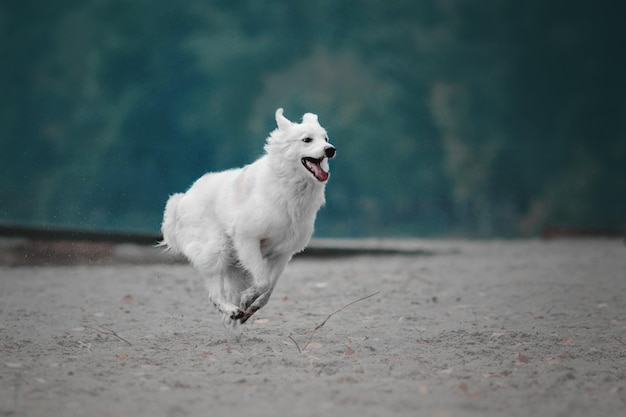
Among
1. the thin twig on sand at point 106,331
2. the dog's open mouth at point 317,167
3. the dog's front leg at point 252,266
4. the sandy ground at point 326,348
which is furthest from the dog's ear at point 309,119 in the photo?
the thin twig on sand at point 106,331

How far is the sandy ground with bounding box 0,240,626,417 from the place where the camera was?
383 centimetres

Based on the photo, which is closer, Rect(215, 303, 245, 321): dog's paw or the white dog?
the white dog

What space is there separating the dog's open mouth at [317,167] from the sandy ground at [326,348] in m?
1.15

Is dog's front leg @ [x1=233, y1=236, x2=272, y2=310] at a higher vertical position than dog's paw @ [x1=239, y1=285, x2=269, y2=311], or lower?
higher

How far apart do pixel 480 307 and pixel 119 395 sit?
13.6ft

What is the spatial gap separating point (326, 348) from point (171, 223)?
1.40 m

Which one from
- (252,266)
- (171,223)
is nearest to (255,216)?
(252,266)

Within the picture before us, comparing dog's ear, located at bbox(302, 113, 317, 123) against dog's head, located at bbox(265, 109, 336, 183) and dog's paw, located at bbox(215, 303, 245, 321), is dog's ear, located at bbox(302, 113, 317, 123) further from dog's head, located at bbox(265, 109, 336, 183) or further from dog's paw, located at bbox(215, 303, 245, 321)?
dog's paw, located at bbox(215, 303, 245, 321)

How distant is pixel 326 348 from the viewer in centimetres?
525

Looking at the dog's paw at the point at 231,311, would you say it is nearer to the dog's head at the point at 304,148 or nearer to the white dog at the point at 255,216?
the white dog at the point at 255,216

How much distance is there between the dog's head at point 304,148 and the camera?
4555mm

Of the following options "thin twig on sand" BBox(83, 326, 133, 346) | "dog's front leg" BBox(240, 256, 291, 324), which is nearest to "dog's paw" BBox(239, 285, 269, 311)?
"dog's front leg" BBox(240, 256, 291, 324)

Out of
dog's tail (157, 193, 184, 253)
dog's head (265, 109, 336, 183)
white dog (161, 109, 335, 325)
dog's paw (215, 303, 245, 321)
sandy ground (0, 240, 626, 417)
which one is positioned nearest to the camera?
sandy ground (0, 240, 626, 417)

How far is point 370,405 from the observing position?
147 inches
